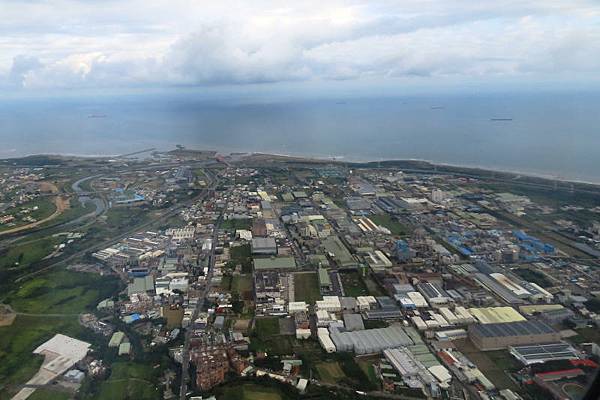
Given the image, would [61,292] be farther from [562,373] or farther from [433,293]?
[562,373]

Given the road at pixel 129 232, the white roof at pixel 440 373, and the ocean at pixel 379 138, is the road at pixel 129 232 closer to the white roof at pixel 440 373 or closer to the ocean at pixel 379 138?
the white roof at pixel 440 373

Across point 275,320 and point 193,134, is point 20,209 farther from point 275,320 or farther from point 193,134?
point 193,134

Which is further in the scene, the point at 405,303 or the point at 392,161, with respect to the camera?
the point at 392,161

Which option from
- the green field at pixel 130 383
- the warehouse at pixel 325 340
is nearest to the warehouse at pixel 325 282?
the warehouse at pixel 325 340

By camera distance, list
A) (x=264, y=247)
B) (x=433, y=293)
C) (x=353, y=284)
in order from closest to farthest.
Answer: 1. (x=433, y=293)
2. (x=353, y=284)
3. (x=264, y=247)

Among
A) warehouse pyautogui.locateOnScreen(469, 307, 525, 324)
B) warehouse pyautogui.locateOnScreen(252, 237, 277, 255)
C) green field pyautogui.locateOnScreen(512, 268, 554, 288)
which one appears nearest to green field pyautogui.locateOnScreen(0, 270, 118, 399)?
warehouse pyautogui.locateOnScreen(252, 237, 277, 255)

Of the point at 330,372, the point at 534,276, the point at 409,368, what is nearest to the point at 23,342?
the point at 330,372

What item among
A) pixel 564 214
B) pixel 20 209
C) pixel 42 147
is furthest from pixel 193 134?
pixel 564 214
